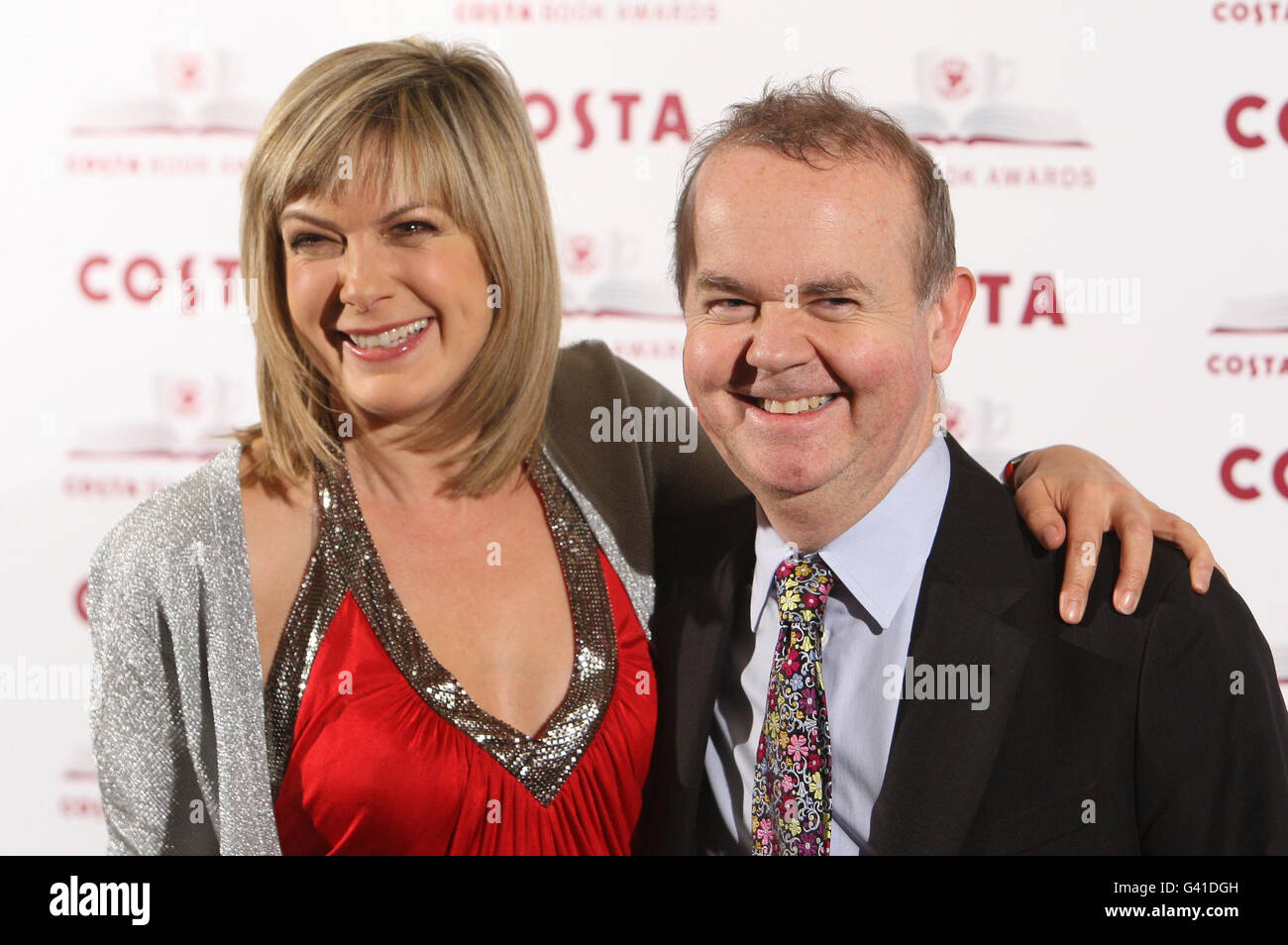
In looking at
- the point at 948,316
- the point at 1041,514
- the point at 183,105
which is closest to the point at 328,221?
the point at 948,316

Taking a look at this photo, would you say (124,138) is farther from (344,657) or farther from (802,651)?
(802,651)

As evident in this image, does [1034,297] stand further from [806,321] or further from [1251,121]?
[806,321]

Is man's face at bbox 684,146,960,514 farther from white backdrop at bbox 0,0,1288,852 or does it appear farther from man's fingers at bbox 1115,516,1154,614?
white backdrop at bbox 0,0,1288,852

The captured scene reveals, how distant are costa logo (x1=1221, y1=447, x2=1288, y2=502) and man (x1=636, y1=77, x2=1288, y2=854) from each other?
1.38 metres

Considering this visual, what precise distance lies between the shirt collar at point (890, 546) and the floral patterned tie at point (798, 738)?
30mm

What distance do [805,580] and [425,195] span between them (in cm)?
71

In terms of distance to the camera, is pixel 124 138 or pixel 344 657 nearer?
pixel 344 657

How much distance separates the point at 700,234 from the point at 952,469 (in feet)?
1.46

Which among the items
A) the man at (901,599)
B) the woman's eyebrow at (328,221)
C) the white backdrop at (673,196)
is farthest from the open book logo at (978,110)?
the woman's eyebrow at (328,221)

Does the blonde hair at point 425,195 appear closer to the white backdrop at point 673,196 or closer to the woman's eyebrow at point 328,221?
the woman's eyebrow at point 328,221

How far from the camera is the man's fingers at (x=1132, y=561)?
50.2 inches

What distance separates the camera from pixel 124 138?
2555 mm

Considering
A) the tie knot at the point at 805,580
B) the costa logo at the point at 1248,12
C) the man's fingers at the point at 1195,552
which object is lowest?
the tie knot at the point at 805,580
